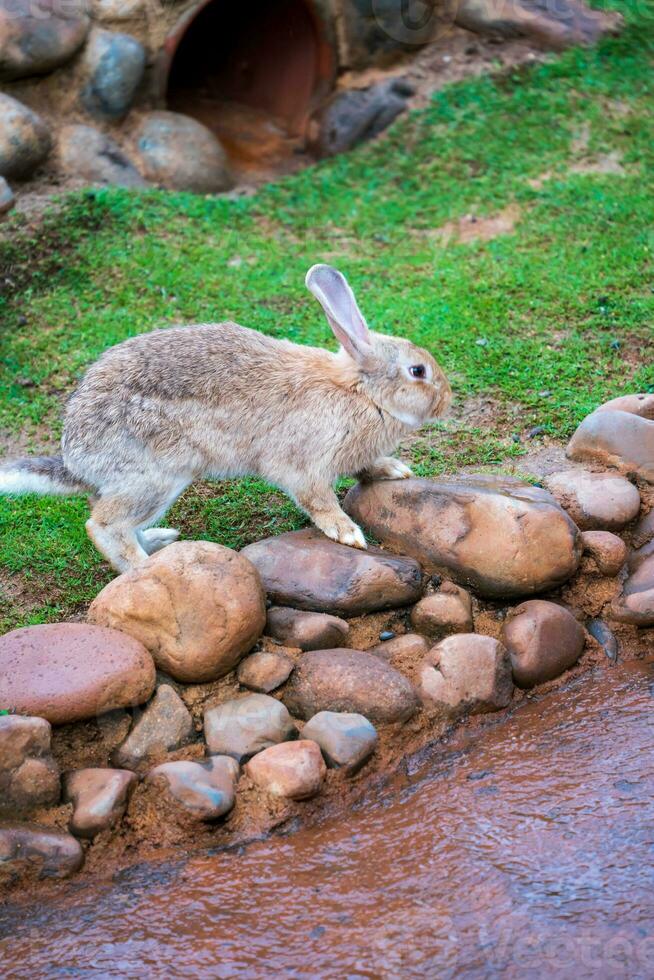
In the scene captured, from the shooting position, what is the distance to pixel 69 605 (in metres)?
4.87

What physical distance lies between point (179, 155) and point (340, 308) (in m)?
4.55

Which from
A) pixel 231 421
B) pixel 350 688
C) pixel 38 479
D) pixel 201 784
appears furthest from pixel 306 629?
pixel 38 479

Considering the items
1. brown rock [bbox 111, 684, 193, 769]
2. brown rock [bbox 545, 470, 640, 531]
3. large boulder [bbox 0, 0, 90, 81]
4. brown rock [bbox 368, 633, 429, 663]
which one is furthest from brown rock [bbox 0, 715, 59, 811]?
large boulder [bbox 0, 0, 90, 81]

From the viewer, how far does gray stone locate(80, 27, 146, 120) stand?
8.70 metres

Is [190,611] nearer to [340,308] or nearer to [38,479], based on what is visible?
[38,479]

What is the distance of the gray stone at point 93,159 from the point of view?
27.9 feet

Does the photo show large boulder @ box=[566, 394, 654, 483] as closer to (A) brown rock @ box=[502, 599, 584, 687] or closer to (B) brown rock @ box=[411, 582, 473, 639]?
(A) brown rock @ box=[502, 599, 584, 687]

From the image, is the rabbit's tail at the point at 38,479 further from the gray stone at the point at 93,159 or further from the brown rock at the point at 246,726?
the gray stone at the point at 93,159

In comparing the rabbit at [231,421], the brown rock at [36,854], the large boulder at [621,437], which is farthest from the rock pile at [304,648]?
the rabbit at [231,421]

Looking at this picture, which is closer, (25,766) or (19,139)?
(25,766)

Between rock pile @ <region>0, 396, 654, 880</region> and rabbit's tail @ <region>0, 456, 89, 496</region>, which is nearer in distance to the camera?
rock pile @ <region>0, 396, 654, 880</region>

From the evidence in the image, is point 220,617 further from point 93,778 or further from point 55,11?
point 55,11

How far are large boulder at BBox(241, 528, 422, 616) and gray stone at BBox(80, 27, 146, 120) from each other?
548 cm

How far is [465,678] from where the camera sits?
4258 mm
